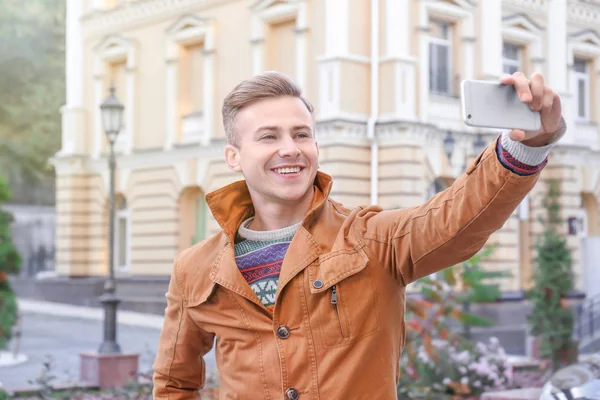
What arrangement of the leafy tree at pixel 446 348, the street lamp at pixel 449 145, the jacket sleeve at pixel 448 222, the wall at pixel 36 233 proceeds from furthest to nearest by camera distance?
the wall at pixel 36 233 < the street lamp at pixel 449 145 < the leafy tree at pixel 446 348 < the jacket sleeve at pixel 448 222

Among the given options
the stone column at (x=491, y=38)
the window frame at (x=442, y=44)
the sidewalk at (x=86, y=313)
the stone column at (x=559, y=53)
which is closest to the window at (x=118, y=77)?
the sidewalk at (x=86, y=313)

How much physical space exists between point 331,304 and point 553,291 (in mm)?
5819

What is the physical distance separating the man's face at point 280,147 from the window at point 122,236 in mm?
10445

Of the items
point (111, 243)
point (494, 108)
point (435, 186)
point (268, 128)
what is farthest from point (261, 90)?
point (111, 243)

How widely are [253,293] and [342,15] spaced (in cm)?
782

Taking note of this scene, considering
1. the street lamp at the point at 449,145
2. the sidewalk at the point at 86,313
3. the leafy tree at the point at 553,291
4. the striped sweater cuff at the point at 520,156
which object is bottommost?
the sidewalk at the point at 86,313

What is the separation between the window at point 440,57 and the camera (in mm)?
8953

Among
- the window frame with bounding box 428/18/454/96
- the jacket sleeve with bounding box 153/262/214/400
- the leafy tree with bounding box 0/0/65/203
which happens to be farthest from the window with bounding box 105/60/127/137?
the jacket sleeve with bounding box 153/262/214/400

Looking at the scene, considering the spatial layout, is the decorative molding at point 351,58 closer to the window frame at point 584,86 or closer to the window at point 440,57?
the window at point 440,57

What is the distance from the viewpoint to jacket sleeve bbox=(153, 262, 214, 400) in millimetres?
2068

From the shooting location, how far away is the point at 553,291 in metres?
7.25

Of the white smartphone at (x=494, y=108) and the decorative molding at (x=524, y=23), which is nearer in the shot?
the white smartphone at (x=494, y=108)

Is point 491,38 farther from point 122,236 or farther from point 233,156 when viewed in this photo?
point 233,156

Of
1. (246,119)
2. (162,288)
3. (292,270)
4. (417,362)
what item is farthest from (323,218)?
(162,288)
